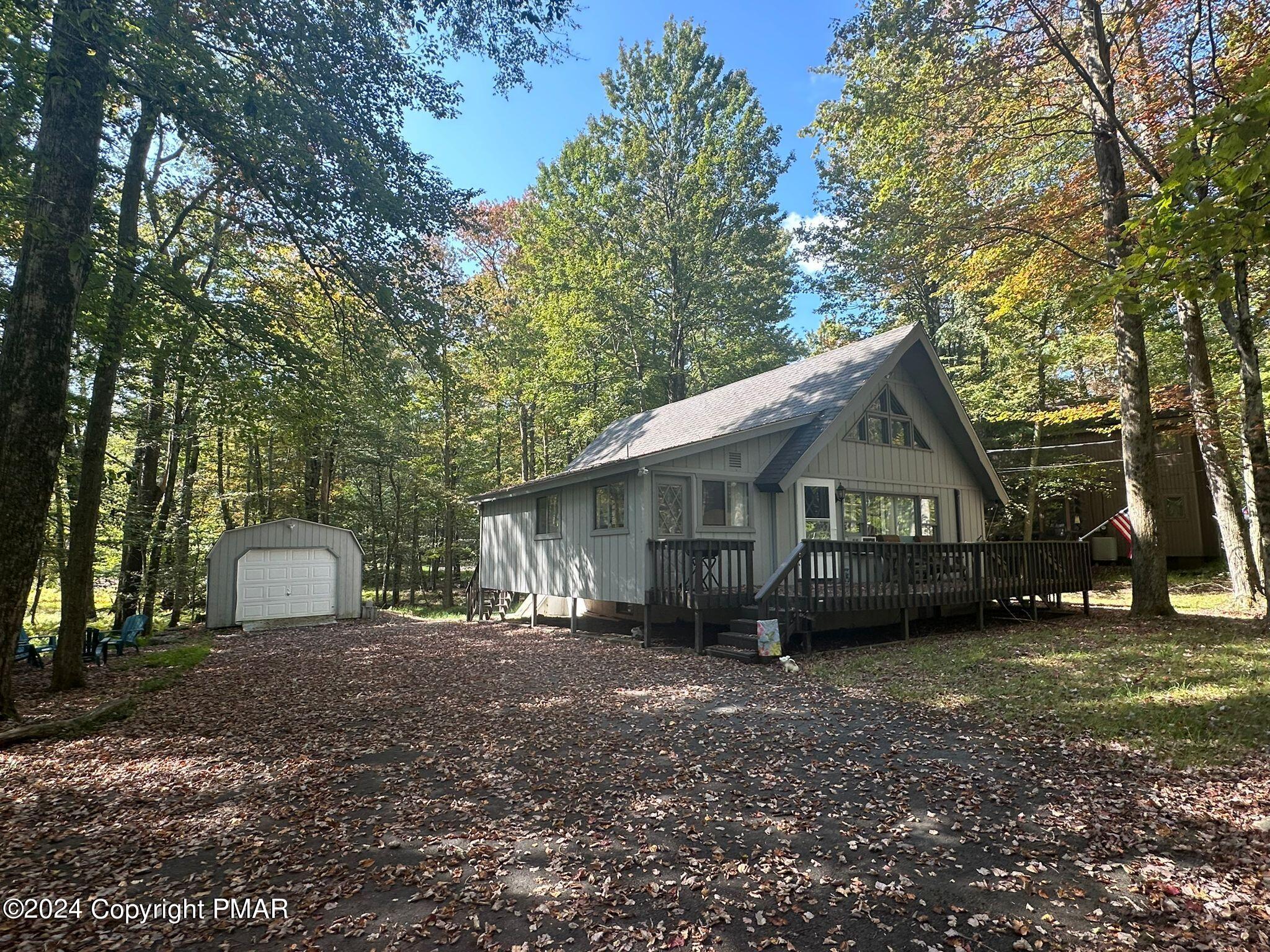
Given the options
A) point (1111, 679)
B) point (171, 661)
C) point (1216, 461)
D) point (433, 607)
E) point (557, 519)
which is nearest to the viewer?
point (1111, 679)

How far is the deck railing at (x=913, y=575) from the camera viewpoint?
970cm

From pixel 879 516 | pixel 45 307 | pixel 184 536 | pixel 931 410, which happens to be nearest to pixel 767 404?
pixel 879 516

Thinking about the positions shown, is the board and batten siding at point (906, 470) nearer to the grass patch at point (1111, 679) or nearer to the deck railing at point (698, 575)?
the deck railing at point (698, 575)

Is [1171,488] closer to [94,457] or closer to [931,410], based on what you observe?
[931,410]

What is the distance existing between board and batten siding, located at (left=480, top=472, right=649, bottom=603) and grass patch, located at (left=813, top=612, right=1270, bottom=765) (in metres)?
4.05

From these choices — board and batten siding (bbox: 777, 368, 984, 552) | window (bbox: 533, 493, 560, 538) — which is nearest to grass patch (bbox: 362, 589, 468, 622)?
window (bbox: 533, 493, 560, 538)

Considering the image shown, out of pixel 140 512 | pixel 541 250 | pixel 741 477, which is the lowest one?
pixel 140 512

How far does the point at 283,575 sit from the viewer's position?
1744cm

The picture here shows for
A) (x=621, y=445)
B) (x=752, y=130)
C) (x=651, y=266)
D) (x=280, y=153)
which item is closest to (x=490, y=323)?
(x=651, y=266)

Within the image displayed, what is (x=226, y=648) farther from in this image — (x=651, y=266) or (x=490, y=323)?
(x=651, y=266)

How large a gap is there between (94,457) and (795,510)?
11.6 metres

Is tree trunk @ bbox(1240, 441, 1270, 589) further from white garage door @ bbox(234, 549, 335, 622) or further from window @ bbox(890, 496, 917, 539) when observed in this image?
white garage door @ bbox(234, 549, 335, 622)

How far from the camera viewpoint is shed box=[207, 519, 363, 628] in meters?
16.5

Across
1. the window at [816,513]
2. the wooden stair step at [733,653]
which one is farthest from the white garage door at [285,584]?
the window at [816,513]
